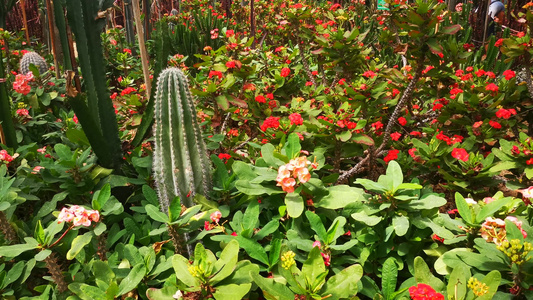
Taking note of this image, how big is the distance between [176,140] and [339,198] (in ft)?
2.10

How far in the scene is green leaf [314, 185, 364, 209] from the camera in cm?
136

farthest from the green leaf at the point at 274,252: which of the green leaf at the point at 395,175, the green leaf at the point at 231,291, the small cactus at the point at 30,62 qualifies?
the small cactus at the point at 30,62

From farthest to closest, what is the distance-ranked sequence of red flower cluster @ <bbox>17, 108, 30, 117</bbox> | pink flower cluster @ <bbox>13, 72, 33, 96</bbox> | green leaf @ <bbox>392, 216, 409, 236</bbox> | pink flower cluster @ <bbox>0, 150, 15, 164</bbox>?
pink flower cluster @ <bbox>13, 72, 33, 96</bbox>, red flower cluster @ <bbox>17, 108, 30, 117</bbox>, pink flower cluster @ <bbox>0, 150, 15, 164</bbox>, green leaf @ <bbox>392, 216, 409, 236</bbox>

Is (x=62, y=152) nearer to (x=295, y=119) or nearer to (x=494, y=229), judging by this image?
(x=295, y=119)

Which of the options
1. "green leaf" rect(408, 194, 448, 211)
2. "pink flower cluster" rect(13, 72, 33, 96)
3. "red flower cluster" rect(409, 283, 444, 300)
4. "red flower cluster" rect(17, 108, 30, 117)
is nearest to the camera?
"red flower cluster" rect(409, 283, 444, 300)

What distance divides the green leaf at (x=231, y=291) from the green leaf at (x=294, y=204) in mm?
320

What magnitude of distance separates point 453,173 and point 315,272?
3.75 ft

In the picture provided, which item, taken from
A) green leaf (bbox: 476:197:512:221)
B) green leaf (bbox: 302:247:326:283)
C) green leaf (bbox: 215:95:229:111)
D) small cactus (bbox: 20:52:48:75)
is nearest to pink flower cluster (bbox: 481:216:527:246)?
green leaf (bbox: 476:197:512:221)

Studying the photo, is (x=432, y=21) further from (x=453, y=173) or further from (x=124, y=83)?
(x=124, y=83)

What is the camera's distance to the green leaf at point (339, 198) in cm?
136

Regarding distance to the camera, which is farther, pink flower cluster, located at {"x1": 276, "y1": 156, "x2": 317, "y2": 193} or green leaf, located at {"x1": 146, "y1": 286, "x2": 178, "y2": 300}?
pink flower cluster, located at {"x1": 276, "y1": 156, "x2": 317, "y2": 193}

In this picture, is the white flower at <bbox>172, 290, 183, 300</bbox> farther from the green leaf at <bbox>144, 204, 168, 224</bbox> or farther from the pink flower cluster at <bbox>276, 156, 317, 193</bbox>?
the pink flower cluster at <bbox>276, 156, 317, 193</bbox>

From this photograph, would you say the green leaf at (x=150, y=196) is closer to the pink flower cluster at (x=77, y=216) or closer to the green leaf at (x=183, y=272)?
the pink flower cluster at (x=77, y=216)

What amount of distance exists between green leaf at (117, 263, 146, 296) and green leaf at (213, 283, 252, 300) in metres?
0.26
